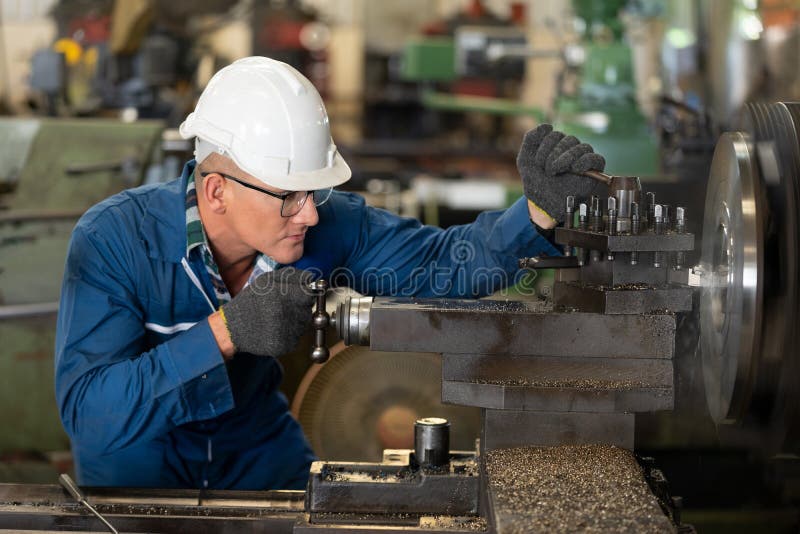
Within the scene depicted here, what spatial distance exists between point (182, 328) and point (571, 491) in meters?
0.85

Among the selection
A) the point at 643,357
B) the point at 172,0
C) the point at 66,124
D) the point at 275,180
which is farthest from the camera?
the point at 172,0

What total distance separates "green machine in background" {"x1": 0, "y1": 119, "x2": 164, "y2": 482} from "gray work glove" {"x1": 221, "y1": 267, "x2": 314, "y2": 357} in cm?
141

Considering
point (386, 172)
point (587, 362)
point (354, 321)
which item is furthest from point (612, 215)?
point (386, 172)

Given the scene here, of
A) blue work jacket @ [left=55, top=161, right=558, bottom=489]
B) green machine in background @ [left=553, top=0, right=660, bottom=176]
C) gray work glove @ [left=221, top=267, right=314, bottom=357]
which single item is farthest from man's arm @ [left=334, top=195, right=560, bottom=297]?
green machine in background @ [left=553, top=0, right=660, bottom=176]

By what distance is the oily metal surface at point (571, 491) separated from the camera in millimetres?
1069

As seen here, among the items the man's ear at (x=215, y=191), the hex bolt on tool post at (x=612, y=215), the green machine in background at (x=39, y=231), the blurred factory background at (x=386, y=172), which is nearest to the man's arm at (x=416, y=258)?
the blurred factory background at (x=386, y=172)

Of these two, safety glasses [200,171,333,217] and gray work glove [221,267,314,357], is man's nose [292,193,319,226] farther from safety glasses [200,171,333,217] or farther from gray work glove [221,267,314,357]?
gray work glove [221,267,314,357]

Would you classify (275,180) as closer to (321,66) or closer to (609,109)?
(609,109)

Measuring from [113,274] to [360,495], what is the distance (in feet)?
2.01

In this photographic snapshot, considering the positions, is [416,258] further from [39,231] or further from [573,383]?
[39,231]

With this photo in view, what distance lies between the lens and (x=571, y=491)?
1153 mm

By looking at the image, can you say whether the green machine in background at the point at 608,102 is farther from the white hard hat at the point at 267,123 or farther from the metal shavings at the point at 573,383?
the metal shavings at the point at 573,383

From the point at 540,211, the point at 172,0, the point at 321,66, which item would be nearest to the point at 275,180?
the point at 540,211

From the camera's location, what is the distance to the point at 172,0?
3973mm
